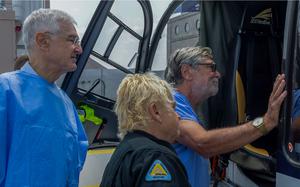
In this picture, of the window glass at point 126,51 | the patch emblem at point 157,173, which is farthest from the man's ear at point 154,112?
the window glass at point 126,51

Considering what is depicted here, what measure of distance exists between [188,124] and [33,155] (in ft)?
2.63

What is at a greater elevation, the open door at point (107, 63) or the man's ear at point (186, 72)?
the man's ear at point (186, 72)

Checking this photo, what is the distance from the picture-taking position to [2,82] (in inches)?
78.6

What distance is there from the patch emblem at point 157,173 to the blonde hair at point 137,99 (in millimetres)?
233

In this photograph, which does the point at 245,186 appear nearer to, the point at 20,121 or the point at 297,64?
the point at 297,64

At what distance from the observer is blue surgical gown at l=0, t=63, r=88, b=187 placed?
1970 mm

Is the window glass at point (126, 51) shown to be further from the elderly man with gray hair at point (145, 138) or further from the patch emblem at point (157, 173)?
the patch emblem at point (157, 173)

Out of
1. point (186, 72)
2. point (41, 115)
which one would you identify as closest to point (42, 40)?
point (41, 115)

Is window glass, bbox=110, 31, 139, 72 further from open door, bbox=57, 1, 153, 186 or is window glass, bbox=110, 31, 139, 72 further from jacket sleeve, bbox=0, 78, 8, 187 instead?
jacket sleeve, bbox=0, 78, 8, 187

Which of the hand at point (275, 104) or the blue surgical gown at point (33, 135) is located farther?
the hand at point (275, 104)

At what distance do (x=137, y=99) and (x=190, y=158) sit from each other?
733 mm

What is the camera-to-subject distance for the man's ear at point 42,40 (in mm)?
2102

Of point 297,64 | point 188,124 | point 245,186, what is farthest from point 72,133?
point 245,186

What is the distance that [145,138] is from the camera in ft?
5.86
